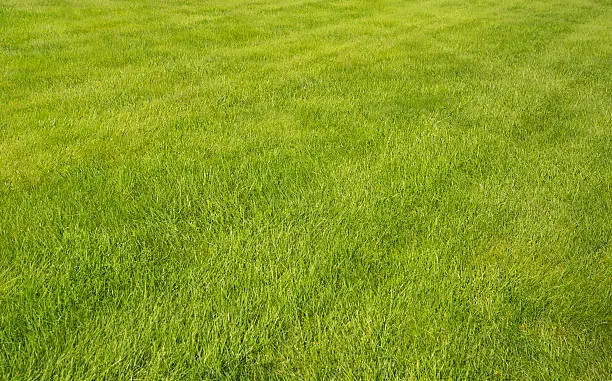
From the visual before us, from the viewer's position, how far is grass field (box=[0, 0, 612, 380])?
5.92ft

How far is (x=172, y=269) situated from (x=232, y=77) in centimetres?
387

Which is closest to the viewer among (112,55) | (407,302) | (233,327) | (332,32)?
(233,327)

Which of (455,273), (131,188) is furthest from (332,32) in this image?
(455,273)

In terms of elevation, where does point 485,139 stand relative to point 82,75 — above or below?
below

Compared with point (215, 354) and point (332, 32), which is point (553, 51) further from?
point (215, 354)

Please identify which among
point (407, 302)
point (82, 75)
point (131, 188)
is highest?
point (82, 75)

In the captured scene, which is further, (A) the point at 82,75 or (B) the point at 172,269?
(A) the point at 82,75

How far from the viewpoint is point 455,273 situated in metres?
2.23

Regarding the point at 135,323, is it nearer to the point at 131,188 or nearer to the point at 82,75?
the point at 131,188

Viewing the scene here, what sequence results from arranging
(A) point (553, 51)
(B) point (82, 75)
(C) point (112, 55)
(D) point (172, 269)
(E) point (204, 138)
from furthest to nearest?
(A) point (553, 51)
(C) point (112, 55)
(B) point (82, 75)
(E) point (204, 138)
(D) point (172, 269)

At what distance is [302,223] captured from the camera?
8.63ft

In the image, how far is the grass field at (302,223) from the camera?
5.92ft

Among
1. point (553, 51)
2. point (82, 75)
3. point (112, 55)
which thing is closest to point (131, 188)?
point (82, 75)

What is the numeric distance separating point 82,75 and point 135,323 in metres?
4.73
